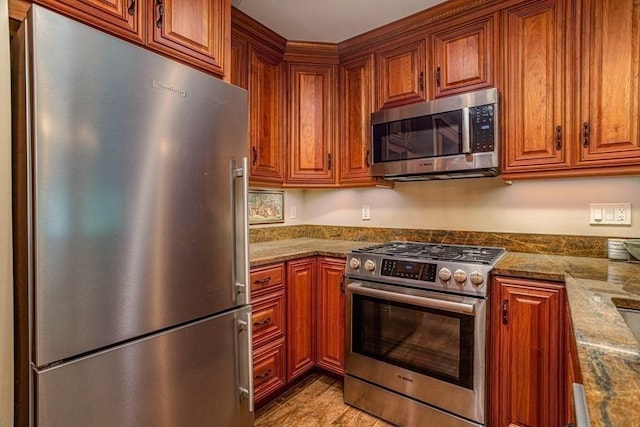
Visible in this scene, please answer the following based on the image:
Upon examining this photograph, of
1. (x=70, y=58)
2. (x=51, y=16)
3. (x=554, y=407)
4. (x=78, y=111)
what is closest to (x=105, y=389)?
(x=78, y=111)

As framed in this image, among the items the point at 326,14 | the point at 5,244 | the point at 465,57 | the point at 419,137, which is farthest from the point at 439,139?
the point at 5,244

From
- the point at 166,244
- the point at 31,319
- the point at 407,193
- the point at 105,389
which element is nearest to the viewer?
the point at 31,319

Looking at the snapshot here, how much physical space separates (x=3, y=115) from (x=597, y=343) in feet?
5.31

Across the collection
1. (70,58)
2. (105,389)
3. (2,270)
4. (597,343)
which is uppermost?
(70,58)

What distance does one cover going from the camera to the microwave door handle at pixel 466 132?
72.1 inches

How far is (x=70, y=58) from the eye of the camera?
960 millimetres

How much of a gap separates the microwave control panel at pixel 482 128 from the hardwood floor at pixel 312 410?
1.58m

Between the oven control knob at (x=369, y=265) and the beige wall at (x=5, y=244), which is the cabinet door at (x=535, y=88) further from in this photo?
the beige wall at (x=5, y=244)

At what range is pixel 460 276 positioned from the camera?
5.16 feet

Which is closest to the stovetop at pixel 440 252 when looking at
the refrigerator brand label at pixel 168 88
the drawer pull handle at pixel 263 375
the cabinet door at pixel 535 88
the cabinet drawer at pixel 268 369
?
the cabinet door at pixel 535 88

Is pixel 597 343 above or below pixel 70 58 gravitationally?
below

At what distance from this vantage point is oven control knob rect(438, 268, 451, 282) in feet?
5.28

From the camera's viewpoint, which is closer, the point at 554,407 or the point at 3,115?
the point at 3,115

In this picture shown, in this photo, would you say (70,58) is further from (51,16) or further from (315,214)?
(315,214)
